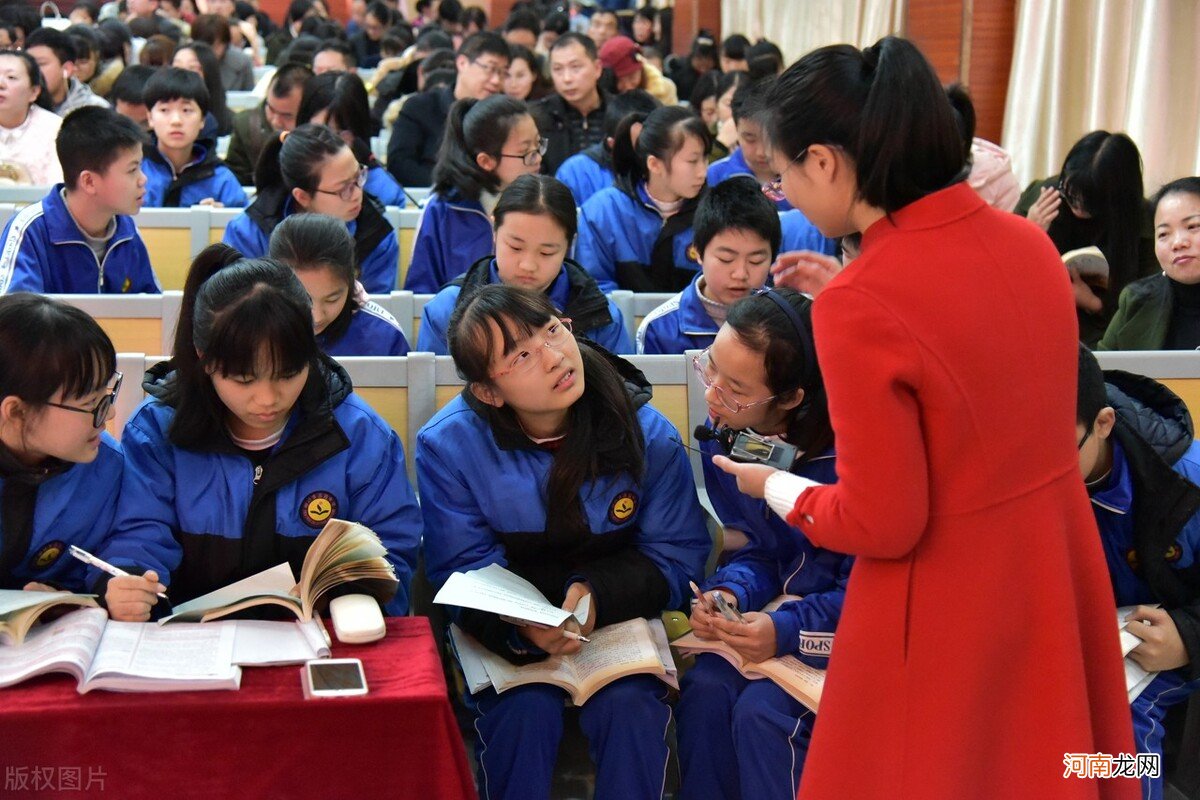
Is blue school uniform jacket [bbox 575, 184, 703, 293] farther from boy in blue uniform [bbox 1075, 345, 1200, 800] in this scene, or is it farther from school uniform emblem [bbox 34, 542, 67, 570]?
school uniform emblem [bbox 34, 542, 67, 570]

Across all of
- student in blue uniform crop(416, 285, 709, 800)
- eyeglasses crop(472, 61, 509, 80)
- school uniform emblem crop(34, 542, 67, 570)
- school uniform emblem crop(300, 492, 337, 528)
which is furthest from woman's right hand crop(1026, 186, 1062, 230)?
eyeglasses crop(472, 61, 509, 80)

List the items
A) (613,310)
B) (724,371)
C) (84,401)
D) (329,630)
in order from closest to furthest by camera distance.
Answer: (329,630)
(84,401)
(724,371)
(613,310)

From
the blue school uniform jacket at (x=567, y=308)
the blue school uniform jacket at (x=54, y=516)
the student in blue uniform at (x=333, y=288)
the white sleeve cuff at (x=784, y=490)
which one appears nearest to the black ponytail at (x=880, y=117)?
the white sleeve cuff at (x=784, y=490)

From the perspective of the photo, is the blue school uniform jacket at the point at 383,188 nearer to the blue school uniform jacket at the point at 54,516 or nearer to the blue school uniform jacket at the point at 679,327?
the blue school uniform jacket at the point at 679,327

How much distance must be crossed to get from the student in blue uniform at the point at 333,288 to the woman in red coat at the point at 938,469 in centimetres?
178

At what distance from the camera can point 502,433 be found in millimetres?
2762

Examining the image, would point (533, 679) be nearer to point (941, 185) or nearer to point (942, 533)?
point (942, 533)

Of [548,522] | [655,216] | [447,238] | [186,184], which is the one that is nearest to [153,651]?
[548,522]

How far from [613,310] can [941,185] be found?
7.27ft

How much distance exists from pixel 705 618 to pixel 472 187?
105 inches

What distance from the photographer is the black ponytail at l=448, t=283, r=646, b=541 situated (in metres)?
2.70

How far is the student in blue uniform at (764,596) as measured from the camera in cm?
250

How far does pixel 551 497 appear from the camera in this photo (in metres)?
2.73

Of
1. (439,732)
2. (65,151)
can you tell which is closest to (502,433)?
(439,732)
